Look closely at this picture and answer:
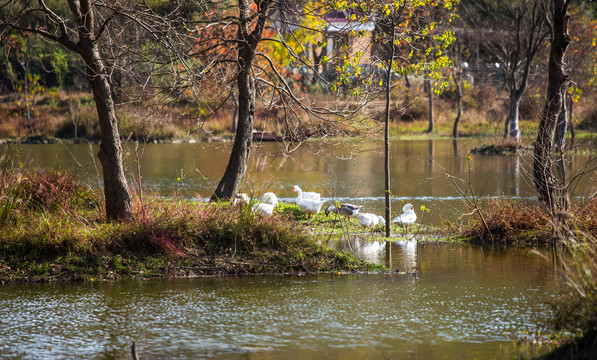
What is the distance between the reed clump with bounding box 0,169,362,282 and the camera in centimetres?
1082

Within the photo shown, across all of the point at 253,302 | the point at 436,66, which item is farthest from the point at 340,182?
the point at 253,302

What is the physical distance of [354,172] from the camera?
3017cm

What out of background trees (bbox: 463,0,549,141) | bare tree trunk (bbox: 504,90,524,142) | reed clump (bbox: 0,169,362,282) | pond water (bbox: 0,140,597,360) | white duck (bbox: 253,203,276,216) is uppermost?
background trees (bbox: 463,0,549,141)

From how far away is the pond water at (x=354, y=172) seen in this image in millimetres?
18203

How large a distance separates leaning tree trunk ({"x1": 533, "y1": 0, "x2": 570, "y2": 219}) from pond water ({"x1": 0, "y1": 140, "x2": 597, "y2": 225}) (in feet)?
4.02

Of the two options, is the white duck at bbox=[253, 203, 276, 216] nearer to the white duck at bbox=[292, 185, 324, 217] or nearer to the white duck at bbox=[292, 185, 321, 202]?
the white duck at bbox=[292, 185, 324, 217]

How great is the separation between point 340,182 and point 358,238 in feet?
38.3

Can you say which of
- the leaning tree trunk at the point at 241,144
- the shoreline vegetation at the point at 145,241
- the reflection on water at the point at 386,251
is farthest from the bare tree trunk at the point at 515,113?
the reflection on water at the point at 386,251

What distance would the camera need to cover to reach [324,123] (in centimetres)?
1553

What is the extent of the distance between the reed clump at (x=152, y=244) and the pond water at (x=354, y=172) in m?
2.60

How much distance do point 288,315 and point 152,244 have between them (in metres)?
3.34

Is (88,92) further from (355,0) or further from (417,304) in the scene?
(417,304)

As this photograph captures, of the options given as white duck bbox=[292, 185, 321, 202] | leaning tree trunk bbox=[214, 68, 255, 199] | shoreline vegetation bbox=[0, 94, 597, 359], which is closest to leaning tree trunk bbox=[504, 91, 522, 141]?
white duck bbox=[292, 185, 321, 202]

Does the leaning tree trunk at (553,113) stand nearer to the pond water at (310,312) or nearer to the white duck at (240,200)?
the pond water at (310,312)
